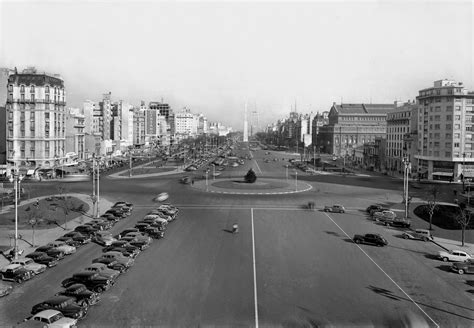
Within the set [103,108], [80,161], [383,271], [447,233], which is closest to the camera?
[383,271]

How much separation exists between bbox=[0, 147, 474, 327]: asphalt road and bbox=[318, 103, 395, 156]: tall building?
135758 millimetres

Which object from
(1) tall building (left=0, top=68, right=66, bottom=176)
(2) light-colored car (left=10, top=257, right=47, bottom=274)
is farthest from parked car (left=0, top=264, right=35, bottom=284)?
(1) tall building (left=0, top=68, right=66, bottom=176)

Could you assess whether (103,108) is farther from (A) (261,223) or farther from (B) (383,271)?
(B) (383,271)

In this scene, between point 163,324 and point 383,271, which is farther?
point 383,271

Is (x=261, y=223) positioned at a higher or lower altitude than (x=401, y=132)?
lower

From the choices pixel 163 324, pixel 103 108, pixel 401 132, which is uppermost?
pixel 103 108

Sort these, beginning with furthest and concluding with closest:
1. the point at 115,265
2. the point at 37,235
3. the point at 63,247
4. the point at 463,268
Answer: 1. the point at 37,235
2. the point at 63,247
3. the point at 463,268
4. the point at 115,265

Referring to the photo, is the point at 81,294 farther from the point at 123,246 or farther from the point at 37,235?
the point at 37,235

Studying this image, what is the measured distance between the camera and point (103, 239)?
36.8 m

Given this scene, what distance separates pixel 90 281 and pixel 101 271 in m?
1.55

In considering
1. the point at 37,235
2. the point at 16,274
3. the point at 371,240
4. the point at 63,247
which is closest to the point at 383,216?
the point at 371,240

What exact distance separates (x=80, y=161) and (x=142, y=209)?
6100 cm

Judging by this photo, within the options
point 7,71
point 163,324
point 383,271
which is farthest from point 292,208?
point 7,71

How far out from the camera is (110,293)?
25.6 m
